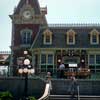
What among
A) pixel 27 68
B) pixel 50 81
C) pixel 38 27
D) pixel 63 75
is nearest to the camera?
pixel 27 68

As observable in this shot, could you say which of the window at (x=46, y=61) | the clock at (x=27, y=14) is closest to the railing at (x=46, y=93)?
the window at (x=46, y=61)

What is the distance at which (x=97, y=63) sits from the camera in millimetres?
46406

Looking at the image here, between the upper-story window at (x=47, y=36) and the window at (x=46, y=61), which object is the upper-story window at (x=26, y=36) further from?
the window at (x=46, y=61)

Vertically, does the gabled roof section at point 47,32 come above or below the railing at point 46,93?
above

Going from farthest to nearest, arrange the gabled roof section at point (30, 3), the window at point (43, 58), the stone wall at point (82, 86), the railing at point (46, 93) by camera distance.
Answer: the gabled roof section at point (30, 3)
the window at point (43, 58)
the stone wall at point (82, 86)
the railing at point (46, 93)

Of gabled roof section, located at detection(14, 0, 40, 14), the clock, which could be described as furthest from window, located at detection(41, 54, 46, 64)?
gabled roof section, located at detection(14, 0, 40, 14)

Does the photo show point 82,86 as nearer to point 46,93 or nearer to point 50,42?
point 46,93

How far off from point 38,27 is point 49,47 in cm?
430

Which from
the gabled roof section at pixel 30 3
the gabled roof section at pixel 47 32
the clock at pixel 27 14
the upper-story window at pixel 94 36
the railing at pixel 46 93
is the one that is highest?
the gabled roof section at pixel 30 3

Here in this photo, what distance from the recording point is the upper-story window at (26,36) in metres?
50.6

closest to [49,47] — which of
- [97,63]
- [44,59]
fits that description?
[44,59]

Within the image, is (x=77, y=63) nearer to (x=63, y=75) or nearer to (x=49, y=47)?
(x=49, y=47)

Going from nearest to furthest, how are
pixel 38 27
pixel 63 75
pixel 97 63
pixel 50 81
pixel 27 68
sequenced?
pixel 27 68 < pixel 50 81 < pixel 63 75 < pixel 97 63 < pixel 38 27

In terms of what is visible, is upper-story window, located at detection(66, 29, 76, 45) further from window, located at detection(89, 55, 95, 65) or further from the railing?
the railing
